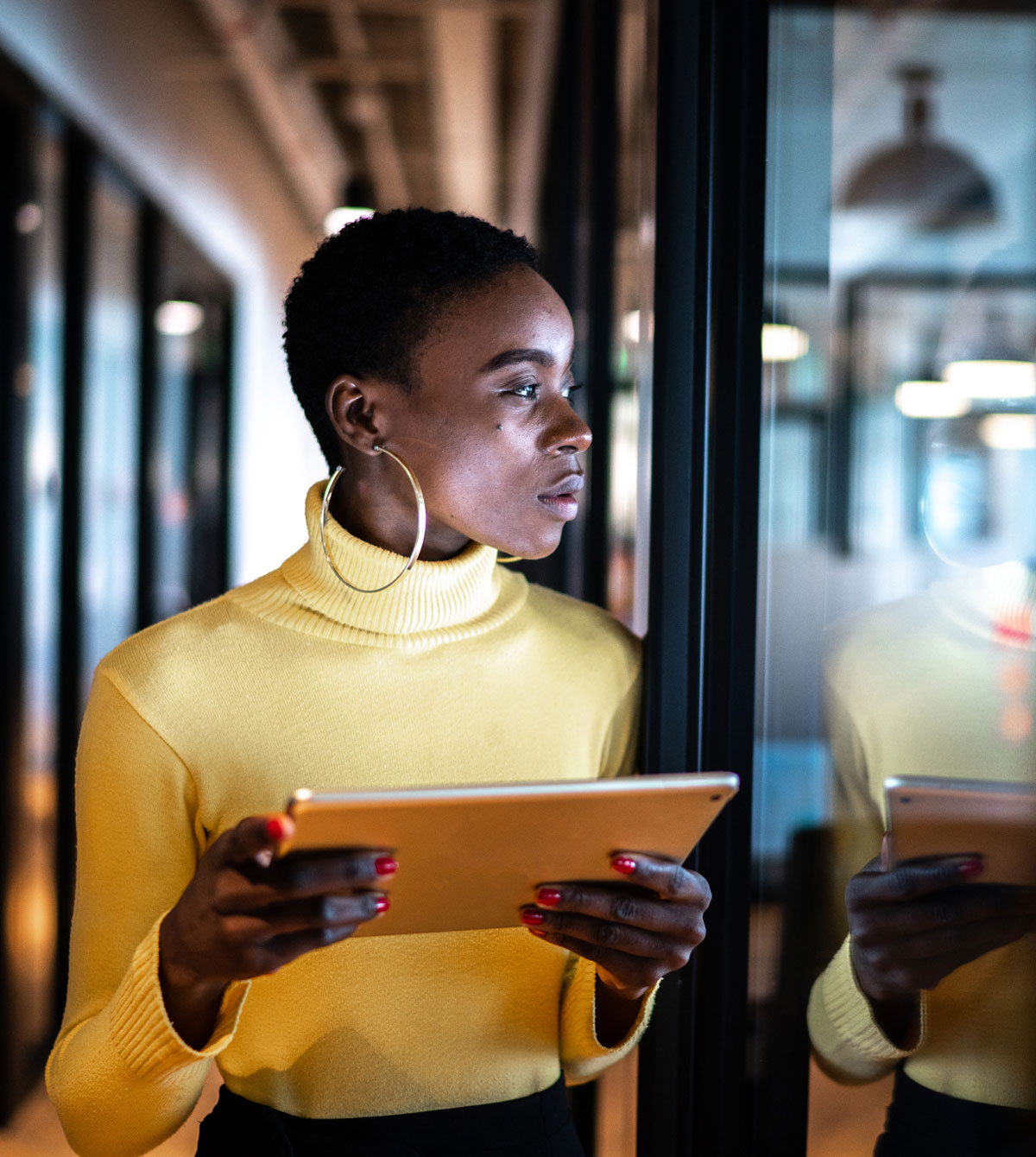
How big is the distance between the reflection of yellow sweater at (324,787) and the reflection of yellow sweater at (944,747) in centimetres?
28

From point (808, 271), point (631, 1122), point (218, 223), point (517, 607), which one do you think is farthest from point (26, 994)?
point (218, 223)

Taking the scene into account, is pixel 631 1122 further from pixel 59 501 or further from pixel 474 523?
pixel 59 501

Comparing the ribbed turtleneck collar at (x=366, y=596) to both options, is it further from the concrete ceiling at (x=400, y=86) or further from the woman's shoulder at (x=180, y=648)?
the concrete ceiling at (x=400, y=86)

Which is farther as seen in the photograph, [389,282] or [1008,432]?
[389,282]

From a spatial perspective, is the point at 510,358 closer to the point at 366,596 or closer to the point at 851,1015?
the point at 366,596

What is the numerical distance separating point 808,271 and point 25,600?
2.36 meters

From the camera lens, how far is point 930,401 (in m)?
0.79

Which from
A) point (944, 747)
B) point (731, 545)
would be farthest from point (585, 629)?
point (944, 747)

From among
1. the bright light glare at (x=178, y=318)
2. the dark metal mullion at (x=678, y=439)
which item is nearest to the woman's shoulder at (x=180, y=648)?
the dark metal mullion at (x=678, y=439)

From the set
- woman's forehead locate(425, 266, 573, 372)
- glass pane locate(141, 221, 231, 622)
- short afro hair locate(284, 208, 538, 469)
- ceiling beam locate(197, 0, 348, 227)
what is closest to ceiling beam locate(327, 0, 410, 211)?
ceiling beam locate(197, 0, 348, 227)

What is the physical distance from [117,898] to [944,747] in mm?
719

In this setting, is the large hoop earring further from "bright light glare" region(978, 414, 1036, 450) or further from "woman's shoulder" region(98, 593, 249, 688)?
"bright light glare" region(978, 414, 1036, 450)

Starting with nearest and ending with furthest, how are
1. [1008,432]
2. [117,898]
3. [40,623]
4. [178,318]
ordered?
[1008,432], [117,898], [40,623], [178,318]

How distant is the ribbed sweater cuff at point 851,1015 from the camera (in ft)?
2.96
